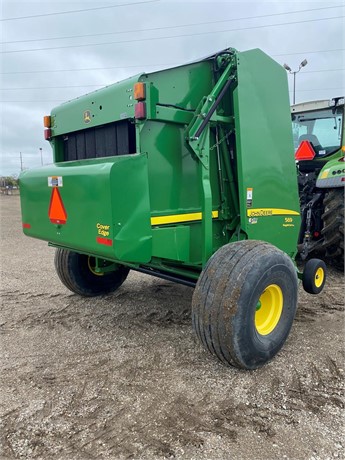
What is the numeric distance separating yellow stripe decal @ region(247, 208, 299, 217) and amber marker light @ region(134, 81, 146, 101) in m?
1.23

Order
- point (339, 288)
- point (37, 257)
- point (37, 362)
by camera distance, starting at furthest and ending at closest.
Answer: point (37, 257) < point (339, 288) < point (37, 362)

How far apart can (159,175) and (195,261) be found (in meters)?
0.78

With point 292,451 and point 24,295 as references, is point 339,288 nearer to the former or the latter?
point 292,451

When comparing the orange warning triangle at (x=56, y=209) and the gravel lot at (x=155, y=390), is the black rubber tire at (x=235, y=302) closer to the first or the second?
the gravel lot at (x=155, y=390)

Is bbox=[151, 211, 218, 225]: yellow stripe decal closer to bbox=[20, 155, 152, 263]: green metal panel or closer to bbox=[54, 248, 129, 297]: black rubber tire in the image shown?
bbox=[20, 155, 152, 263]: green metal panel

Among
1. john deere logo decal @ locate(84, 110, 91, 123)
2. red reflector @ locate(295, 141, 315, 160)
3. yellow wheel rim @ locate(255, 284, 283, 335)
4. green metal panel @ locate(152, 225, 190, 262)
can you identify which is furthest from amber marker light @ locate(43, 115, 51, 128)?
red reflector @ locate(295, 141, 315, 160)

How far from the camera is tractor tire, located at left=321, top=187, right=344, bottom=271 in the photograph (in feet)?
15.3

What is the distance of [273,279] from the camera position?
2.81 m

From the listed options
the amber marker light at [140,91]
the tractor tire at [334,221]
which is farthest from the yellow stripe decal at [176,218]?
the tractor tire at [334,221]

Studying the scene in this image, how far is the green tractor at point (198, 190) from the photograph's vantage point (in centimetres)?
263

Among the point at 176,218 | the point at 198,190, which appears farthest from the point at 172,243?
the point at 198,190

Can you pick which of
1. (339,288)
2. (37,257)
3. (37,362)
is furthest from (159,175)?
(37,257)

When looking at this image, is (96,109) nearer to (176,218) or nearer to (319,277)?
(176,218)

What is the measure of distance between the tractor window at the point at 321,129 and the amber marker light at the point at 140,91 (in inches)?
138
